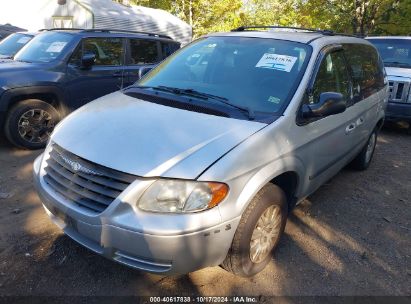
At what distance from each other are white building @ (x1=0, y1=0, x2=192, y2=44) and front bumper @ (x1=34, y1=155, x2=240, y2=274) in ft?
54.5

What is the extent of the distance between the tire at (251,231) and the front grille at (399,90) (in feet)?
18.7

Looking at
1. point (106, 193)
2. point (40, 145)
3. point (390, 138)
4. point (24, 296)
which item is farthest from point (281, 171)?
point (390, 138)

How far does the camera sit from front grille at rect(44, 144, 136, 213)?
2414 mm

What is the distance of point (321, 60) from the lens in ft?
11.3

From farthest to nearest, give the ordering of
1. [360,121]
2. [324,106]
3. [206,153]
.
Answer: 1. [360,121]
2. [324,106]
3. [206,153]

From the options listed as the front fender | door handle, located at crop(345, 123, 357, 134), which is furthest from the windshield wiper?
the front fender

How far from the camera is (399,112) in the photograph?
24.8 feet

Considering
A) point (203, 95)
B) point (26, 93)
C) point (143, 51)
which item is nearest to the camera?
→ point (203, 95)

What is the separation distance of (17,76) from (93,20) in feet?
42.5

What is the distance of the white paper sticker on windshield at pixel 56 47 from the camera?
6.04 metres

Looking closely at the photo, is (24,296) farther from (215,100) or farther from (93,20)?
(93,20)

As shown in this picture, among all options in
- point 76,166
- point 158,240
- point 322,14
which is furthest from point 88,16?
point 158,240

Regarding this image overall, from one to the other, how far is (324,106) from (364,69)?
184 centimetres

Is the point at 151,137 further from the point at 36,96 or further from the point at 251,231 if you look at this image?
the point at 36,96
